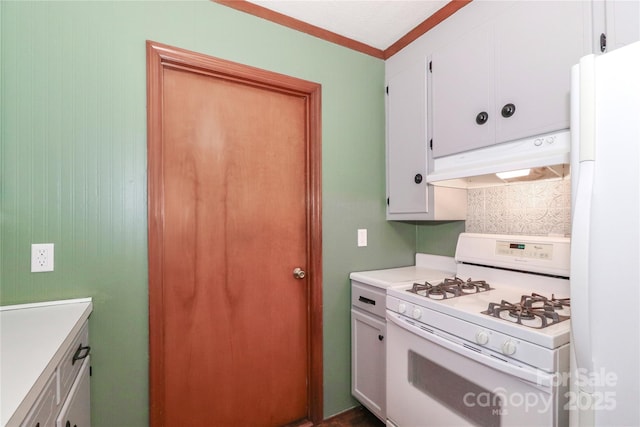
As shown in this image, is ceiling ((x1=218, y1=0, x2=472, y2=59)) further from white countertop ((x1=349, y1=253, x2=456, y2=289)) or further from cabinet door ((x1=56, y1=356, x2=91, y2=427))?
cabinet door ((x1=56, y1=356, x2=91, y2=427))

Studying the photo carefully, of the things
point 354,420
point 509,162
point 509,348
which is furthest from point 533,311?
point 354,420

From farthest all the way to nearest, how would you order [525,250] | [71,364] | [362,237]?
1. [362,237]
2. [525,250]
3. [71,364]

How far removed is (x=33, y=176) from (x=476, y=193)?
2272mm

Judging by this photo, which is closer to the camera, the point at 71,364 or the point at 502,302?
the point at 71,364

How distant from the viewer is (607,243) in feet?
2.77

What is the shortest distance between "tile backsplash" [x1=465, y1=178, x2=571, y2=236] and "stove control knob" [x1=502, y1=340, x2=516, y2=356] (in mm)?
804

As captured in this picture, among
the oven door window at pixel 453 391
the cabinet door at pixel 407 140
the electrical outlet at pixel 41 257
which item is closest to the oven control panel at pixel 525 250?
the cabinet door at pixel 407 140

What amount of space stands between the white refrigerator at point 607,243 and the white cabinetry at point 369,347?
99cm

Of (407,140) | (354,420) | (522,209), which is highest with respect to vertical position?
(407,140)

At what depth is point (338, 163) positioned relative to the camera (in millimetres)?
2033

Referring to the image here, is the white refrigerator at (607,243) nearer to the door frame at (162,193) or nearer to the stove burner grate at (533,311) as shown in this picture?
the stove burner grate at (533,311)

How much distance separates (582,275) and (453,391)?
29.9 inches

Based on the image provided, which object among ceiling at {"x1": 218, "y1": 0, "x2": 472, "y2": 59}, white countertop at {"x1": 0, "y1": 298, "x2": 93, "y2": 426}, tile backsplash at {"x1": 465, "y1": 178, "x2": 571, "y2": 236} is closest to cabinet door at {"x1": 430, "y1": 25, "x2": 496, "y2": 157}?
ceiling at {"x1": 218, "y1": 0, "x2": 472, "y2": 59}

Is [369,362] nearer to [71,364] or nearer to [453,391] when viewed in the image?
[453,391]
